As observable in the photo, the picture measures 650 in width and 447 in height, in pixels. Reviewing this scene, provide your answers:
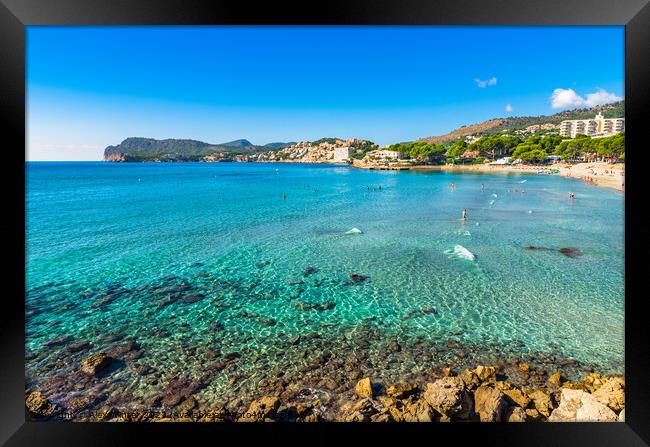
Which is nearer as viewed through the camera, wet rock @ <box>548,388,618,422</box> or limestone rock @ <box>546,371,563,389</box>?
wet rock @ <box>548,388,618,422</box>

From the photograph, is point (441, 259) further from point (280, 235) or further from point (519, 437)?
point (519, 437)

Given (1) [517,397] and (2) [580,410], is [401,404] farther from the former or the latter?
(2) [580,410]

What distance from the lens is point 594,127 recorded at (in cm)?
8806

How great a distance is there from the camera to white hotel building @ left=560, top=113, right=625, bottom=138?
8062 centimetres

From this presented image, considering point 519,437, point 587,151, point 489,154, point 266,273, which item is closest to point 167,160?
point 489,154

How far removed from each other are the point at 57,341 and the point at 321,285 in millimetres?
5753

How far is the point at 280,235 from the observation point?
15703 millimetres

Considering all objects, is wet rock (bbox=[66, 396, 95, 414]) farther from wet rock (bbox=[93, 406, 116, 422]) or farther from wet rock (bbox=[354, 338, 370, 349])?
wet rock (bbox=[354, 338, 370, 349])

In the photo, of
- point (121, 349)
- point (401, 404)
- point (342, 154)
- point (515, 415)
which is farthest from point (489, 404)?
point (342, 154)

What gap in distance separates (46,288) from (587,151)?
6453 centimetres

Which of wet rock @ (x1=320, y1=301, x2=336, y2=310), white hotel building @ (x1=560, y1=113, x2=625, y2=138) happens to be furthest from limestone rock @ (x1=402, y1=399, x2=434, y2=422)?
white hotel building @ (x1=560, y1=113, x2=625, y2=138)

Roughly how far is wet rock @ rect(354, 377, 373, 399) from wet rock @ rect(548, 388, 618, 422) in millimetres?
2159
